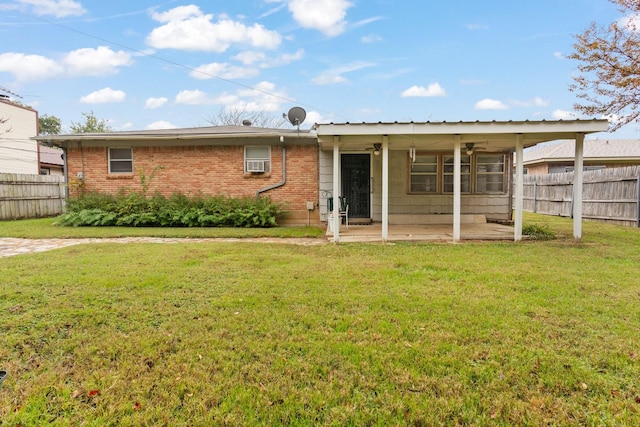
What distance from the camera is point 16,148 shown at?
22.0 m

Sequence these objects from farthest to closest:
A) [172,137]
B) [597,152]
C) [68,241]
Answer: [597,152] → [172,137] → [68,241]

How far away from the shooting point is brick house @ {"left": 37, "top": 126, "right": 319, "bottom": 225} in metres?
11.2

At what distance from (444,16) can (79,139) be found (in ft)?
43.6

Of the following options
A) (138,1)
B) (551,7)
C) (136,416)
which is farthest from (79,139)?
(551,7)

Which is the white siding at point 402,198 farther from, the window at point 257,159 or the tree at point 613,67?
the tree at point 613,67

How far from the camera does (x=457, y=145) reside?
7.80 metres

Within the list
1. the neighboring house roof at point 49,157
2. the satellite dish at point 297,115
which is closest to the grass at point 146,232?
the satellite dish at point 297,115

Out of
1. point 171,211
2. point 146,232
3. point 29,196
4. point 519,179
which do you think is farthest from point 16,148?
point 519,179

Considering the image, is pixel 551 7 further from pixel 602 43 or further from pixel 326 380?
pixel 326 380

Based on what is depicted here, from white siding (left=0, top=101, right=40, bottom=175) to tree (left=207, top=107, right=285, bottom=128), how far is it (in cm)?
1398

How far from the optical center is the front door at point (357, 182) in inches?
434

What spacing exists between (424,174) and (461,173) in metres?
1.15

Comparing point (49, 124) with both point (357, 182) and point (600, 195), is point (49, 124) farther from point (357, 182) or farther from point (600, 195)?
point (600, 195)

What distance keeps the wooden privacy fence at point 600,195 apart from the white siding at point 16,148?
1079 inches
